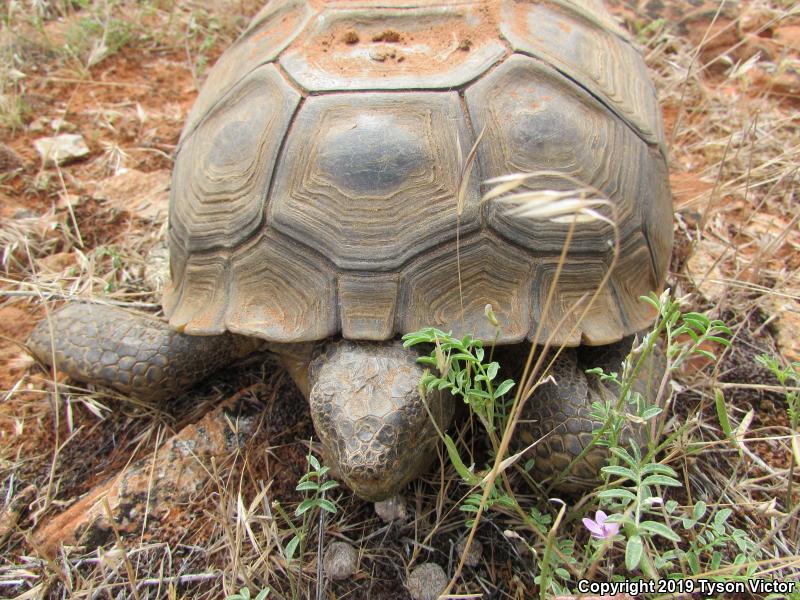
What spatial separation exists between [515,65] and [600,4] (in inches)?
46.7

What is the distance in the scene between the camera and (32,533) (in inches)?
82.0

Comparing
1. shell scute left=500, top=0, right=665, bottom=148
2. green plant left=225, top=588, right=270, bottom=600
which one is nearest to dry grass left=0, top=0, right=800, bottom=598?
green plant left=225, top=588, right=270, bottom=600

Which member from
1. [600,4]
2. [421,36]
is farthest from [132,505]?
[600,4]

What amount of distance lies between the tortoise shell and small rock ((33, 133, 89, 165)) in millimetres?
1625

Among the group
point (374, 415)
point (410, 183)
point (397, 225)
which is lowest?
point (374, 415)

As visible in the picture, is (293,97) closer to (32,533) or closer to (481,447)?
(481,447)

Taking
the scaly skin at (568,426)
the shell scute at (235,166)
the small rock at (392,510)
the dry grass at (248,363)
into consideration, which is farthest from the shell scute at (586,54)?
the small rock at (392,510)

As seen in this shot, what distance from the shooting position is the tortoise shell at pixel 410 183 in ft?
6.26

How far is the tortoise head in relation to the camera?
64.4 inches

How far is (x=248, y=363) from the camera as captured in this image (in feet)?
8.46

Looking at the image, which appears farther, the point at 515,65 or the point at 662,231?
the point at 662,231

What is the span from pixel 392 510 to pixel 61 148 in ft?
9.96

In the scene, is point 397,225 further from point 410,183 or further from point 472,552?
point 472,552

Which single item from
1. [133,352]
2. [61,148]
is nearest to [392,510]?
[133,352]
